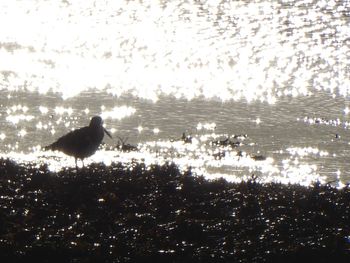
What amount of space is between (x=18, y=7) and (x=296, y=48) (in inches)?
848

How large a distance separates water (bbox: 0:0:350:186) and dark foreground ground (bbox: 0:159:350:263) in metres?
3.26

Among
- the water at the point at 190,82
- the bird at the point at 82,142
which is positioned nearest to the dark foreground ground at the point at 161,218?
the bird at the point at 82,142

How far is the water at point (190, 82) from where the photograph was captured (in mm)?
23922

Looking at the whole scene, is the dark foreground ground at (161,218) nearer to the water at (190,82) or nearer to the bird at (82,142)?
the bird at (82,142)

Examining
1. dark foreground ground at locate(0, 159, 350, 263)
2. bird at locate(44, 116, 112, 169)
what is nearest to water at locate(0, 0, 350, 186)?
bird at locate(44, 116, 112, 169)

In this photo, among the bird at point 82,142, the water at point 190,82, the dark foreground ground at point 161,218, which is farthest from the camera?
the water at point 190,82

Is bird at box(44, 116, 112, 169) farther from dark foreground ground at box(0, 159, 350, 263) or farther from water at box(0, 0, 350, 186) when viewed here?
dark foreground ground at box(0, 159, 350, 263)

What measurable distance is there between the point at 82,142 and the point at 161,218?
5570 mm

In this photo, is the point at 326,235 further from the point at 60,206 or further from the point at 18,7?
the point at 18,7

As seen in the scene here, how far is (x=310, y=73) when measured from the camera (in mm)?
35062

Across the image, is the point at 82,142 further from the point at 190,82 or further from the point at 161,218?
the point at 190,82

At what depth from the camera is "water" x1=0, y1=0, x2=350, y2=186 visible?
23922mm

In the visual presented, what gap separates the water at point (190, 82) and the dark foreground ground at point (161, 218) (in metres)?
3.26

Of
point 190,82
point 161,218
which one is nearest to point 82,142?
point 161,218
